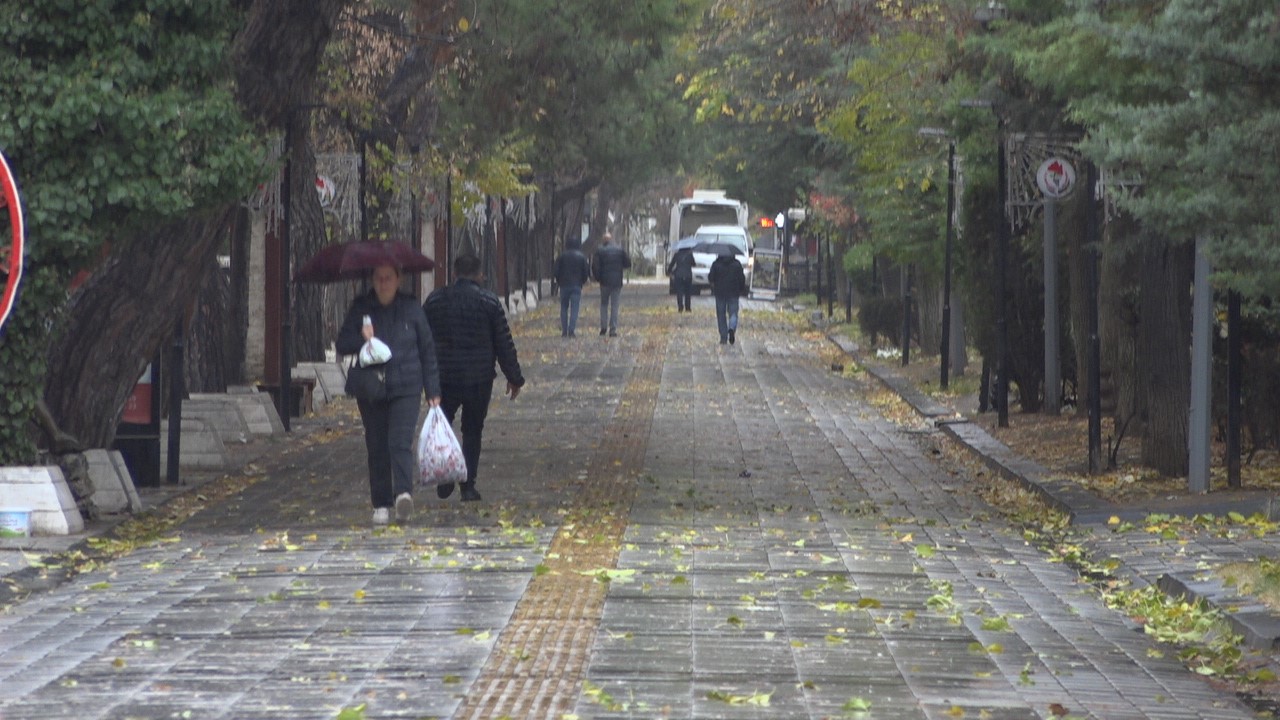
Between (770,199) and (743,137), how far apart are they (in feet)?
25.1

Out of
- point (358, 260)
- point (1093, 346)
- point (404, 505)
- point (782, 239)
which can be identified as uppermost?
point (782, 239)

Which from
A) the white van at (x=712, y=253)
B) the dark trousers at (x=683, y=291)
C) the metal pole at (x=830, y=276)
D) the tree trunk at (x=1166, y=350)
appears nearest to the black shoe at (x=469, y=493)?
the tree trunk at (x=1166, y=350)

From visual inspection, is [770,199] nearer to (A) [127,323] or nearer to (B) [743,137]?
(B) [743,137]

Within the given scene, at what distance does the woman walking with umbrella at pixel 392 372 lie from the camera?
1347 cm

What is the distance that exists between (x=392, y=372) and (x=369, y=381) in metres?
0.16

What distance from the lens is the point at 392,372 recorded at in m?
13.5

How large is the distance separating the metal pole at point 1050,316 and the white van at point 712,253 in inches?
1625

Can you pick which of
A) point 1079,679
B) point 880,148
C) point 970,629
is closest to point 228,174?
point 970,629

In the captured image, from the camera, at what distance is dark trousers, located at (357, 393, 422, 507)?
1348cm

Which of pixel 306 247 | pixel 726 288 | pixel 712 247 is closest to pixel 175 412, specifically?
pixel 306 247

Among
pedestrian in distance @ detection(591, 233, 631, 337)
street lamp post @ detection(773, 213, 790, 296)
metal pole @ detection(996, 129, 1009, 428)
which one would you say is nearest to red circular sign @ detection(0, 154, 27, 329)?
metal pole @ detection(996, 129, 1009, 428)

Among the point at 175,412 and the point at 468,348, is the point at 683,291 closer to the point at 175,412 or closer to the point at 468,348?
the point at 175,412

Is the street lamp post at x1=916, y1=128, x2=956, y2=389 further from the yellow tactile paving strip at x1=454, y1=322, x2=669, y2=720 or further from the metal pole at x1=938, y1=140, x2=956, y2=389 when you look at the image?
the yellow tactile paving strip at x1=454, y1=322, x2=669, y2=720

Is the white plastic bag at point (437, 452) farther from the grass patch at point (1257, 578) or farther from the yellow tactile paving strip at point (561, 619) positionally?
the grass patch at point (1257, 578)
